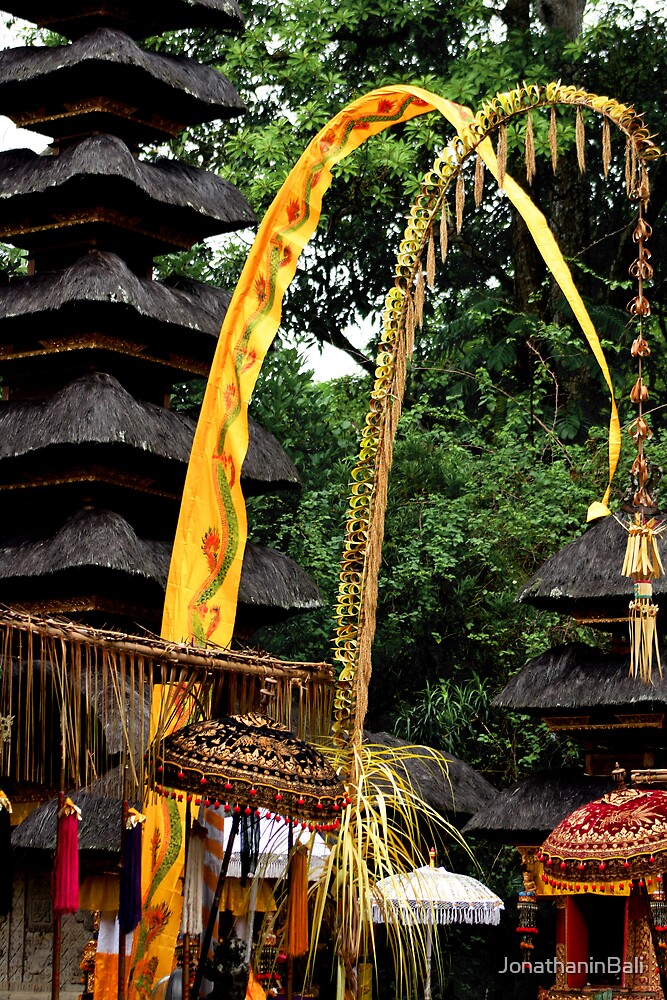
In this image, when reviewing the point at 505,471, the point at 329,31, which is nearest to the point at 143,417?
the point at 505,471

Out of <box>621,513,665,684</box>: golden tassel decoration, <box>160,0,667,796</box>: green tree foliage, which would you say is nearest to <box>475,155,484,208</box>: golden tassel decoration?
<box>621,513,665,684</box>: golden tassel decoration

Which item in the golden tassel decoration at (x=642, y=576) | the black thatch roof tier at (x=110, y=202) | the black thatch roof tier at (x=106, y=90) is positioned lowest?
the golden tassel decoration at (x=642, y=576)

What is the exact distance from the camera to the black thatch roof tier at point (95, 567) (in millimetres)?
11969

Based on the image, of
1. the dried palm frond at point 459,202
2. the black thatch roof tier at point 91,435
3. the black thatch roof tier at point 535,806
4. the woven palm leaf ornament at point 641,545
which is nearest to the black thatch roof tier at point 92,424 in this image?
the black thatch roof tier at point 91,435

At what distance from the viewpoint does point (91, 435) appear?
40.0ft

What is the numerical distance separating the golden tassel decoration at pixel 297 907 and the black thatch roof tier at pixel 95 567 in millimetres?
3921

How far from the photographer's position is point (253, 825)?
805cm

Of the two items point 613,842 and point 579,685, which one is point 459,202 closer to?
point 613,842

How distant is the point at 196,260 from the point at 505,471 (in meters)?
4.80

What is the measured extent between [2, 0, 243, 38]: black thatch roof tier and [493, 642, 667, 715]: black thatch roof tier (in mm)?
6352

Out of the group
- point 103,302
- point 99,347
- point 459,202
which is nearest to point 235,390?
point 459,202

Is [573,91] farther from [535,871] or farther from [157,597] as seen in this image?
[535,871]

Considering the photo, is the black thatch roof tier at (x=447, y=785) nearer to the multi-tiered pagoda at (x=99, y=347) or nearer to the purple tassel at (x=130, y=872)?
the multi-tiered pagoda at (x=99, y=347)

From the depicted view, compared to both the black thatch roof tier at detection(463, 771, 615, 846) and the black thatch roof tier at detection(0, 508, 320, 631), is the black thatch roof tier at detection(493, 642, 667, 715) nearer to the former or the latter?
the black thatch roof tier at detection(463, 771, 615, 846)
